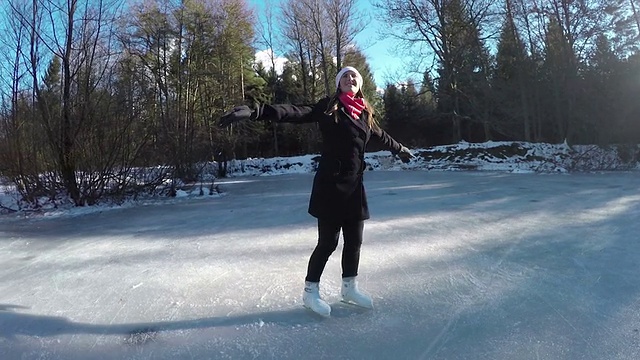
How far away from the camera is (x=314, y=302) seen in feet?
8.91

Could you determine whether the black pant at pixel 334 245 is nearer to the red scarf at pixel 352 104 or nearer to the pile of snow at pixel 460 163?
the red scarf at pixel 352 104

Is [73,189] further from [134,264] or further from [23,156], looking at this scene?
[134,264]

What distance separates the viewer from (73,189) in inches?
334

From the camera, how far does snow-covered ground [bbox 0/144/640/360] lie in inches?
93.2

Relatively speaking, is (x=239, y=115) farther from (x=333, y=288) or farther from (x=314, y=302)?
(x=333, y=288)

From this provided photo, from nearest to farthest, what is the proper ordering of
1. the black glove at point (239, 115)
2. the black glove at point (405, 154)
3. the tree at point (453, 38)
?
the black glove at point (239, 115) < the black glove at point (405, 154) < the tree at point (453, 38)

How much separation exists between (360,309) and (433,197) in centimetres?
544

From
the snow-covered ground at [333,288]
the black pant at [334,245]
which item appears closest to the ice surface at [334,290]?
the snow-covered ground at [333,288]

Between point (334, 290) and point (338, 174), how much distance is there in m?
0.99

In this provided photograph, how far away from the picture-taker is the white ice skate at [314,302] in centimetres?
268

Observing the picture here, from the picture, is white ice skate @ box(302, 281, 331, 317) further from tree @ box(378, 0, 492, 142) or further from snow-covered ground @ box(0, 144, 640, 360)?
tree @ box(378, 0, 492, 142)

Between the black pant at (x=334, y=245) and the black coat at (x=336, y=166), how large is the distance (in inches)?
2.7

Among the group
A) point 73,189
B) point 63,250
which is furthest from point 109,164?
point 63,250

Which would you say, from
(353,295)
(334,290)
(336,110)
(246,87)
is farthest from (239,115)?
(246,87)
